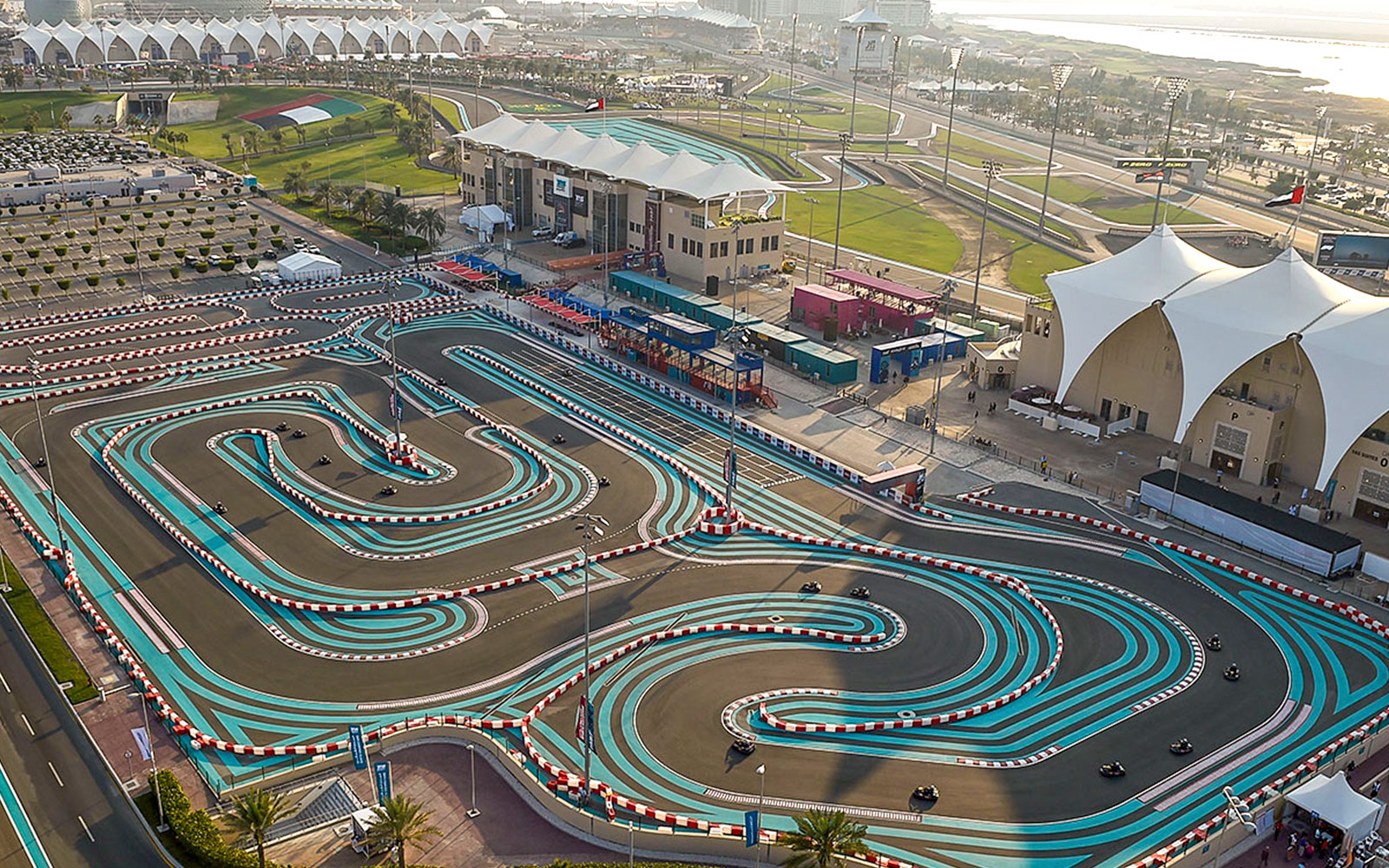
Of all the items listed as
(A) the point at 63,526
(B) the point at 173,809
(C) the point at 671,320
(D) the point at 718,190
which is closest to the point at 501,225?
(D) the point at 718,190

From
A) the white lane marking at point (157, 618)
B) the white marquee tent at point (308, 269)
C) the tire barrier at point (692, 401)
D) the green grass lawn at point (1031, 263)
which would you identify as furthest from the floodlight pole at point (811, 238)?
the white lane marking at point (157, 618)

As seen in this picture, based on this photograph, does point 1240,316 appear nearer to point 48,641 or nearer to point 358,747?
point 358,747

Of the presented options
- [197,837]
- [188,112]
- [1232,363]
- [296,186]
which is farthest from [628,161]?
[188,112]

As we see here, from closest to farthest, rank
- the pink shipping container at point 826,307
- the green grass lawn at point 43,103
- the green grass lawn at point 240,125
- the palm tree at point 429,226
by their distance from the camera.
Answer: the pink shipping container at point 826,307 < the palm tree at point 429,226 < the green grass lawn at point 240,125 < the green grass lawn at point 43,103

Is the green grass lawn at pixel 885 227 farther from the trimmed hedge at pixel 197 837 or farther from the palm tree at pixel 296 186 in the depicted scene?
the trimmed hedge at pixel 197 837

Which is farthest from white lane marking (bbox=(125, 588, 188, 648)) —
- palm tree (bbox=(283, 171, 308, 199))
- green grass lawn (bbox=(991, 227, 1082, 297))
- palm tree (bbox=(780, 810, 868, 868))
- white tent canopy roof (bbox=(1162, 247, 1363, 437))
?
palm tree (bbox=(283, 171, 308, 199))

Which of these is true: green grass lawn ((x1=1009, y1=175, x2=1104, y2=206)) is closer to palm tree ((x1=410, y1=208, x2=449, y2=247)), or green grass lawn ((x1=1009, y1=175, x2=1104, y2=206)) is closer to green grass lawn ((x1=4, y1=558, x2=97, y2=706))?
palm tree ((x1=410, y1=208, x2=449, y2=247))
